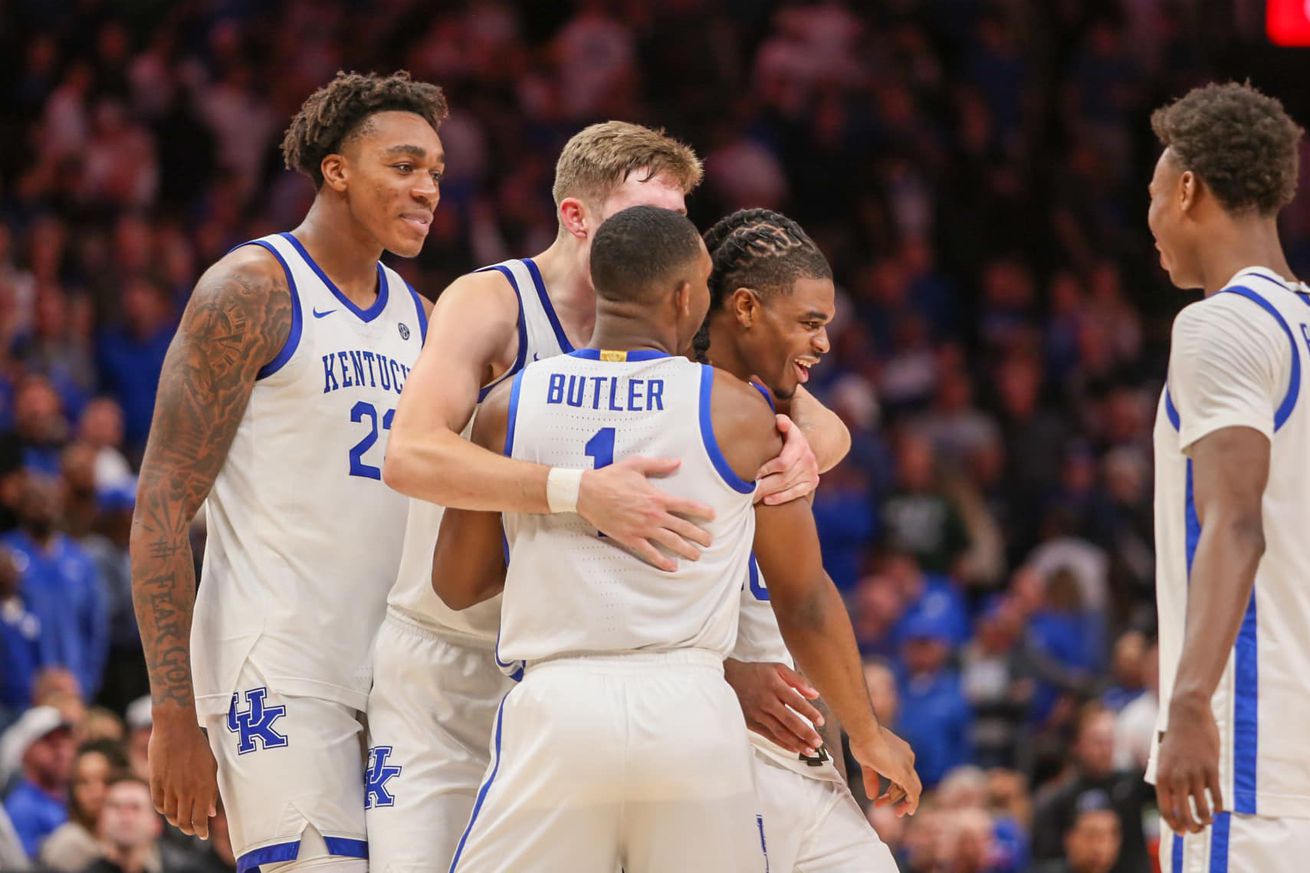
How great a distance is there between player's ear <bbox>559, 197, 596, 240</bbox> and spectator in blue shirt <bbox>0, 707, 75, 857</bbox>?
573 cm

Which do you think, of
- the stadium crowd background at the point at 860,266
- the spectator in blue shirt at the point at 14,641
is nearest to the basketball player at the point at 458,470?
the stadium crowd background at the point at 860,266

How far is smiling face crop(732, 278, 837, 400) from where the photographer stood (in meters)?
4.93

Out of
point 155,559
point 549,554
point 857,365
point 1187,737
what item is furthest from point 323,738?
point 857,365

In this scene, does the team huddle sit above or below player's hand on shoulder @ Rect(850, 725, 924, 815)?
above

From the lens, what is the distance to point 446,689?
4.92 m

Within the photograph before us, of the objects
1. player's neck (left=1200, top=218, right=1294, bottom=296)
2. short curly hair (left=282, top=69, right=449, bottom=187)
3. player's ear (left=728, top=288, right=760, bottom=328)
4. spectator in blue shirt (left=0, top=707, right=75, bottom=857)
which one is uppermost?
short curly hair (left=282, top=69, right=449, bottom=187)

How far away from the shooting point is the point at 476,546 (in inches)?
179

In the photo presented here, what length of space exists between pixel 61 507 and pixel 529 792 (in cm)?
790

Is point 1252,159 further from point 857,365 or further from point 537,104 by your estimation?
point 537,104

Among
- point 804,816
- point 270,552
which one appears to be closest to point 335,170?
point 270,552

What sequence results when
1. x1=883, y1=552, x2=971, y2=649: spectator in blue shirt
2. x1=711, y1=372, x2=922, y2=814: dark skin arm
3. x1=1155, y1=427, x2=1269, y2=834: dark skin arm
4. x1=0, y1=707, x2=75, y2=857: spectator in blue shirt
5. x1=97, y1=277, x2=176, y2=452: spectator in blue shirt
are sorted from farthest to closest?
x1=97, y1=277, x2=176, y2=452: spectator in blue shirt < x1=883, y1=552, x2=971, y2=649: spectator in blue shirt < x1=0, y1=707, x2=75, y2=857: spectator in blue shirt < x1=711, y1=372, x2=922, y2=814: dark skin arm < x1=1155, y1=427, x2=1269, y2=834: dark skin arm

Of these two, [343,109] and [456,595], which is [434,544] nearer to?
[456,595]

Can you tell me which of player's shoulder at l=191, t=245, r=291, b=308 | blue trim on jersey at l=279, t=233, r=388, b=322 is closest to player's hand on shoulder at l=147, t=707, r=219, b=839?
player's shoulder at l=191, t=245, r=291, b=308

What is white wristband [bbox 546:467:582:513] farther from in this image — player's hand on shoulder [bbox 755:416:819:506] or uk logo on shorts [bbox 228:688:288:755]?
uk logo on shorts [bbox 228:688:288:755]
